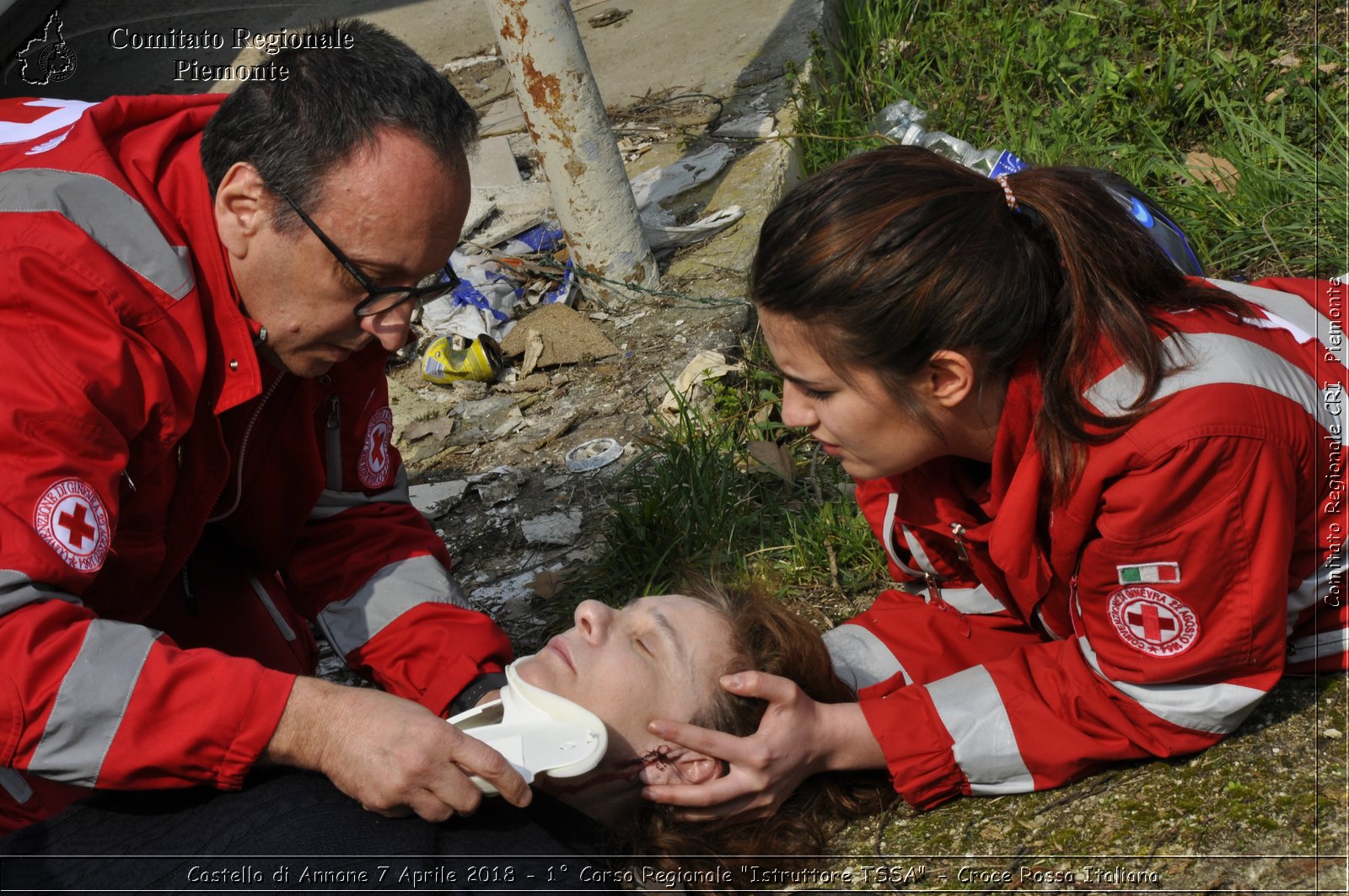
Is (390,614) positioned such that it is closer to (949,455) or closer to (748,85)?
(949,455)

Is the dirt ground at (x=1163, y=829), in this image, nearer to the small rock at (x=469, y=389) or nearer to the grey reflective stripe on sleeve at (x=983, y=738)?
the grey reflective stripe on sleeve at (x=983, y=738)

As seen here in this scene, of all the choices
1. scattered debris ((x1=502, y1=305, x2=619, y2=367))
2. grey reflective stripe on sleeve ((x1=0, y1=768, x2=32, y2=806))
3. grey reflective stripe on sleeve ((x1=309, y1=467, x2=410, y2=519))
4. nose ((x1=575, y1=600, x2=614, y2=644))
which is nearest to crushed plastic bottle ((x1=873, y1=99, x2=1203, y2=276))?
nose ((x1=575, y1=600, x2=614, y2=644))

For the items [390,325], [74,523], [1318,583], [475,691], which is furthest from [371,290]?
[1318,583]

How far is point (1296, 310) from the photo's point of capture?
2.38 m

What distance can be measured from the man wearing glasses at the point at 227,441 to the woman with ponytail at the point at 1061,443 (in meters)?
0.70

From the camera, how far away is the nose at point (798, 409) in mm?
2357

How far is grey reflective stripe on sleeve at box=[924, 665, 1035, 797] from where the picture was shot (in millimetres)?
2350

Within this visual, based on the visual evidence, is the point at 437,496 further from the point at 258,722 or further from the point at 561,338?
the point at 258,722

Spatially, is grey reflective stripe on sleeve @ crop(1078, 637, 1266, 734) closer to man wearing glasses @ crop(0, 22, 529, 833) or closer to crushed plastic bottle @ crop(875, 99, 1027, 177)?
man wearing glasses @ crop(0, 22, 529, 833)

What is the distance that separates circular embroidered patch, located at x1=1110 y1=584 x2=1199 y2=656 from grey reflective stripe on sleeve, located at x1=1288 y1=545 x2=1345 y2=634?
1.17 feet

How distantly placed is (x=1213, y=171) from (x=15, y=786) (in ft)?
13.7

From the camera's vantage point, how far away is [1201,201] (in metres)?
4.04

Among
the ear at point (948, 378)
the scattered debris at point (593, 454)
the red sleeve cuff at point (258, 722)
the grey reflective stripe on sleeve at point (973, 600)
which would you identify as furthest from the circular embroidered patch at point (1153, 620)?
the scattered debris at point (593, 454)

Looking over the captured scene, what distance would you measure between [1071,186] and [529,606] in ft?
7.10
